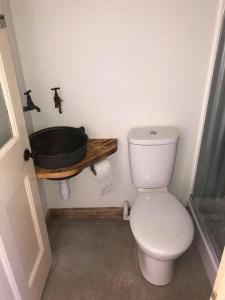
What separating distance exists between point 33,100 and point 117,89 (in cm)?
59

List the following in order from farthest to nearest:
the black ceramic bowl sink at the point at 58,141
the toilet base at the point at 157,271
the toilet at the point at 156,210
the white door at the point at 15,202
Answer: the black ceramic bowl sink at the point at 58,141 → the toilet base at the point at 157,271 → the toilet at the point at 156,210 → the white door at the point at 15,202

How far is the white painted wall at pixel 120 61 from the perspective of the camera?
1396mm

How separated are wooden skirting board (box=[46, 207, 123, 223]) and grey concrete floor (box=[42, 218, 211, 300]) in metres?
0.09

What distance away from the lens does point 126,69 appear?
60.6 inches

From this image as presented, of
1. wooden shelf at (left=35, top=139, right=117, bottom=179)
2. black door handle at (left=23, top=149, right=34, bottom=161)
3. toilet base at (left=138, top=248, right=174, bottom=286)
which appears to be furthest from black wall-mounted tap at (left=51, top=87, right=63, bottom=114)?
toilet base at (left=138, top=248, right=174, bottom=286)

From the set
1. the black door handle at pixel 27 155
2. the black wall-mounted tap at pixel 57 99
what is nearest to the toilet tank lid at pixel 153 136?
the black wall-mounted tap at pixel 57 99

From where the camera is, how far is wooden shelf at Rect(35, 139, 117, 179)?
1.40 meters

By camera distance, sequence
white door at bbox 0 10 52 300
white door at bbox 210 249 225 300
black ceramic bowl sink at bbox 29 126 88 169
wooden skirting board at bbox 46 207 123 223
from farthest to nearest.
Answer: wooden skirting board at bbox 46 207 123 223
black ceramic bowl sink at bbox 29 126 88 169
white door at bbox 0 10 52 300
white door at bbox 210 249 225 300

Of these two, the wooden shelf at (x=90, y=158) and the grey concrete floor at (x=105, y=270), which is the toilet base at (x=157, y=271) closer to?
the grey concrete floor at (x=105, y=270)

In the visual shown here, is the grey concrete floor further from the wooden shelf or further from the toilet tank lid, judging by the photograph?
the toilet tank lid

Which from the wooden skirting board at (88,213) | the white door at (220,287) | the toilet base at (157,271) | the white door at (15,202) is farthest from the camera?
the wooden skirting board at (88,213)

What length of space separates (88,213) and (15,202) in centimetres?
101

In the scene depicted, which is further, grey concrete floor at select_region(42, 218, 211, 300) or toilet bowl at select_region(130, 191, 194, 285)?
grey concrete floor at select_region(42, 218, 211, 300)

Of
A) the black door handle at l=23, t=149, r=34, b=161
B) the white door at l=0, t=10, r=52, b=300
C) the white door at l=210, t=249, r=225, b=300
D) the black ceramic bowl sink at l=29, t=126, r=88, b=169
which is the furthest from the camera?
the black ceramic bowl sink at l=29, t=126, r=88, b=169
